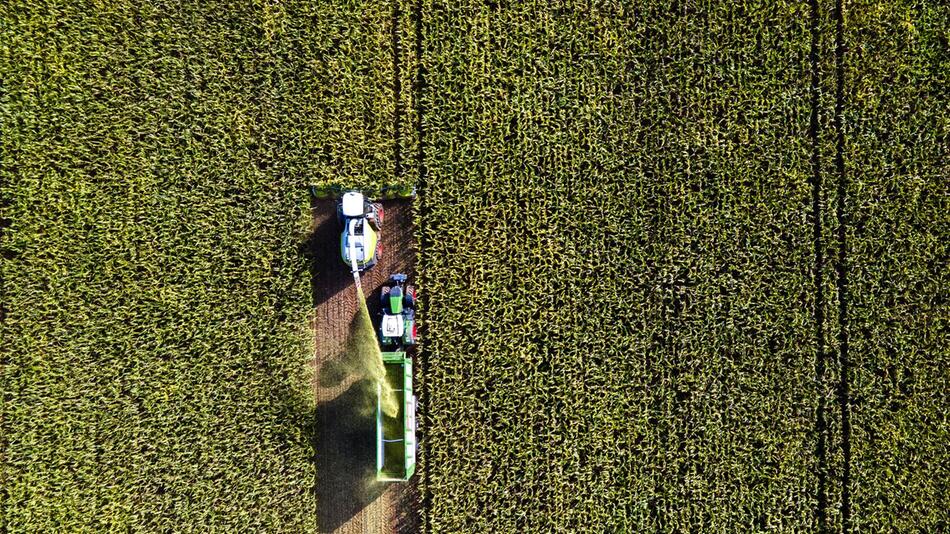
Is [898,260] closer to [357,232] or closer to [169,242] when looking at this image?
[357,232]

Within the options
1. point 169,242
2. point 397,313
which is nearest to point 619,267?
point 397,313


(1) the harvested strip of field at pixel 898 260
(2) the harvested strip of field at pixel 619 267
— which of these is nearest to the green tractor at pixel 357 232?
(2) the harvested strip of field at pixel 619 267

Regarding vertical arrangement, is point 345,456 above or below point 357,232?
below

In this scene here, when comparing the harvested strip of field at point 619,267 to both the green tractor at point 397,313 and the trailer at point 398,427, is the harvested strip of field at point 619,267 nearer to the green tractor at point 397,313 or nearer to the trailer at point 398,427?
the green tractor at point 397,313

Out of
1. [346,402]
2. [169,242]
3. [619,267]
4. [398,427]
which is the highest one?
[169,242]

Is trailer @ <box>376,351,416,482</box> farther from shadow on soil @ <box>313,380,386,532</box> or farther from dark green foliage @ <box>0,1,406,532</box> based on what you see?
dark green foliage @ <box>0,1,406,532</box>

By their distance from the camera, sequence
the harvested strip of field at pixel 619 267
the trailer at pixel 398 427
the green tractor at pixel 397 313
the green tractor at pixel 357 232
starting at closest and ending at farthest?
the trailer at pixel 398 427
the green tractor at pixel 357 232
the green tractor at pixel 397 313
the harvested strip of field at pixel 619 267
